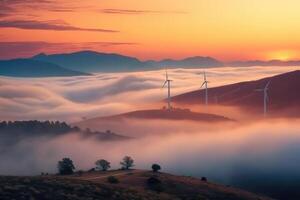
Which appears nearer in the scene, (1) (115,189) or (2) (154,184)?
(1) (115,189)

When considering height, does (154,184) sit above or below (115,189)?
below

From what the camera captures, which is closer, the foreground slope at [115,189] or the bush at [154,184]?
the foreground slope at [115,189]

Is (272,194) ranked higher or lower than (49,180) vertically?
lower

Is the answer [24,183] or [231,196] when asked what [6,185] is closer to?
[24,183]

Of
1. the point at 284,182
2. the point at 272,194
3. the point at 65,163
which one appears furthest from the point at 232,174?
the point at 65,163

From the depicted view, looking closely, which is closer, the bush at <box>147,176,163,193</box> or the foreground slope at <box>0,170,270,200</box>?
the foreground slope at <box>0,170,270,200</box>
